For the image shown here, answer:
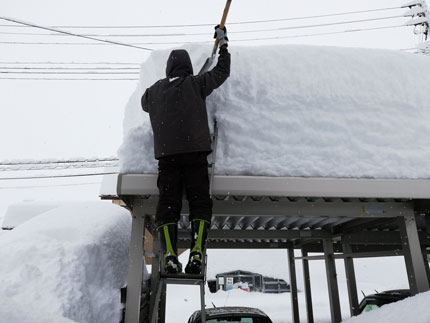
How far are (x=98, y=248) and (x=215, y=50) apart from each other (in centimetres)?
197

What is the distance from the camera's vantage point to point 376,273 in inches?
879

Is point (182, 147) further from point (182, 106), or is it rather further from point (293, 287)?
point (293, 287)

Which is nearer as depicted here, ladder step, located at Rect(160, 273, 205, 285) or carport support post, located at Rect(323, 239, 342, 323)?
ladder step, located at Rect(160, 273, 205, 285)

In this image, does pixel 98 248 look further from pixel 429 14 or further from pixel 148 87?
pixel 429 14

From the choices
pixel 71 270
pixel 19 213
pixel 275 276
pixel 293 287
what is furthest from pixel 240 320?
pixel 275 276

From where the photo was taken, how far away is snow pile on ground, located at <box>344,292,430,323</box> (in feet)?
5.70

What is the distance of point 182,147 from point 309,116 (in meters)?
1.15

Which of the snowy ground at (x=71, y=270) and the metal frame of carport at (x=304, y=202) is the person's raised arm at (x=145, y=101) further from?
the snowy ground at (x=71, y=270)

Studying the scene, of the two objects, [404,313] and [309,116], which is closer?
[404,313]

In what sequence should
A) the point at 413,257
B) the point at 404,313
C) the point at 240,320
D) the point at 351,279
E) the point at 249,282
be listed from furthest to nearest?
1. the point at 249,282
2. the point at 351,279
3. the point at 240,320
4. the point at 413,257
5. the point at 404,313

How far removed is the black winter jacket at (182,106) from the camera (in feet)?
7.75

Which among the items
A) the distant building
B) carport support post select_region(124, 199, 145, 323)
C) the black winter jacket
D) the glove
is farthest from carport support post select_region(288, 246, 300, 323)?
the distant building

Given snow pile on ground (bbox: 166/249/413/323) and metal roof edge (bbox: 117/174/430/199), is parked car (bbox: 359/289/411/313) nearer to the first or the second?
metal roof edge (bbox: 117/174/430/199)

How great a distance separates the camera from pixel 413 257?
2.84 metres
